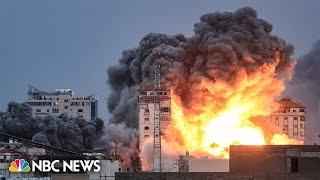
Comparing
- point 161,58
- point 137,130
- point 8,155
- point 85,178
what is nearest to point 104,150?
point 137,130

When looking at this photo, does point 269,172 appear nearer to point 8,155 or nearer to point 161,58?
point 8,155

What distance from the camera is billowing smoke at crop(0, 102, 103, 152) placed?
18100cm

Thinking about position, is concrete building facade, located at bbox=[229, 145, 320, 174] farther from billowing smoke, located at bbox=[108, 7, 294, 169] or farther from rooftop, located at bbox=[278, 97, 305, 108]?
rooftop, located at bbox=[278, 97, 305, 108]

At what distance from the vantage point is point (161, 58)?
156 meters

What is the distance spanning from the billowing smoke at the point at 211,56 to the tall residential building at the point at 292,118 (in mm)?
20648

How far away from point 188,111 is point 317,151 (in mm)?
73440

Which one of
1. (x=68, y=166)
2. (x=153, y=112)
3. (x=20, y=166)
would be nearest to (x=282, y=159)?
(x=68, y=166)

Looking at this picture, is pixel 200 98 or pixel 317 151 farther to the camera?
pixel 200 98

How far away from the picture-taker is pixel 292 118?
17588 cm

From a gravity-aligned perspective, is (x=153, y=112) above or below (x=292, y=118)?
above

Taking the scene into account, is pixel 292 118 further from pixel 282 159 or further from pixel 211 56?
pixel 282 159

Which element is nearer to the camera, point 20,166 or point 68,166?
point 68,166

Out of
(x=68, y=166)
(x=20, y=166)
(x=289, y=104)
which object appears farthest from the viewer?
(x=289, y=104)

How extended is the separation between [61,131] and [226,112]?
49.5m
